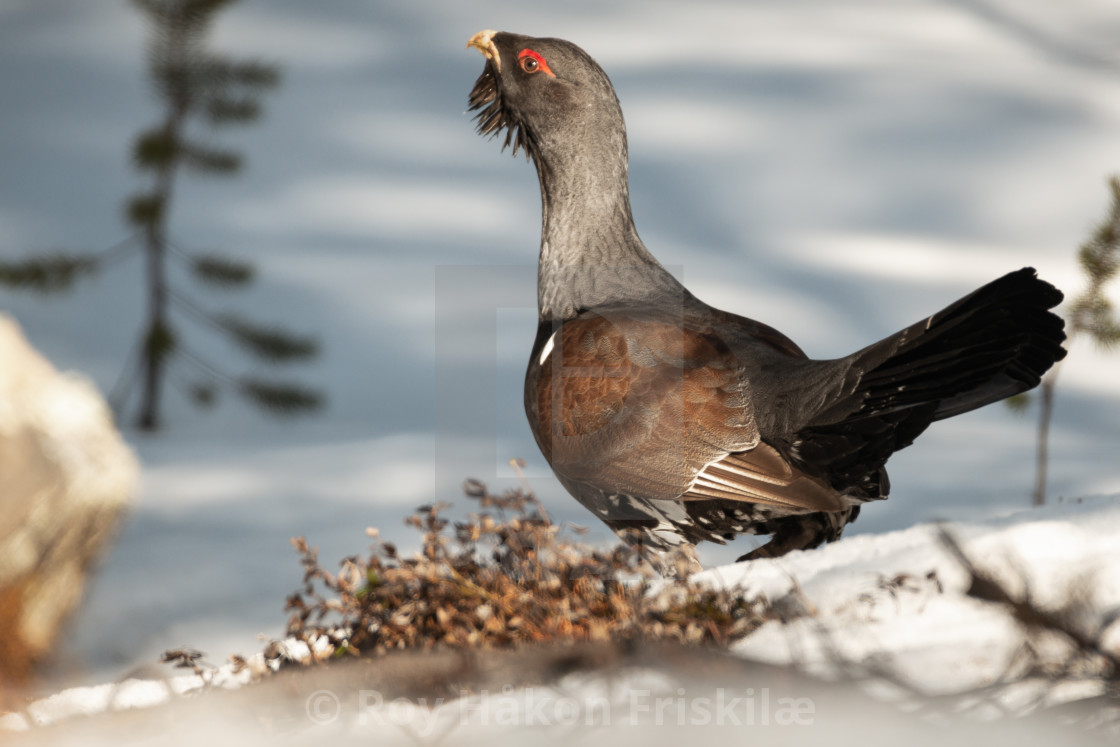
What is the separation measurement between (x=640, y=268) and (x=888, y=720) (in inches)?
81.0

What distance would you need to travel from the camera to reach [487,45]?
3.79 m

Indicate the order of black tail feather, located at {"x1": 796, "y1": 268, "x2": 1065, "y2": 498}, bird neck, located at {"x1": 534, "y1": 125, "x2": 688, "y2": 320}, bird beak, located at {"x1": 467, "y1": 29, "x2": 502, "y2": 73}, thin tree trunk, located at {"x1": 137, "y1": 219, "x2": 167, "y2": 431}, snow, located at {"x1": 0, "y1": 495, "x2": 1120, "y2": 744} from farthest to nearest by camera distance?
1. thin tree trunk, located at {"x1": 137, "y1": 219, "x2": 167, "y2": 431}
2. bird beak, located at {"x1": 467, "y1": 29, "x2": 502, "y2": 73}
3. bird neck, located at {"x1": 534, "y1": 125, "x2": 688, "y2": 320}
4. black tail feather, located at {"x1": 796, "y1": 268, "x2": 1065, "y2": 498}
5. snow, located at {"x1": 0, "y1": 495, "x2": 1120, "y2": 744}

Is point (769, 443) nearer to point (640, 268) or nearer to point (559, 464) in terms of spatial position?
point (559, 464)

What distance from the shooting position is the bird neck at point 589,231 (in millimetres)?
3590

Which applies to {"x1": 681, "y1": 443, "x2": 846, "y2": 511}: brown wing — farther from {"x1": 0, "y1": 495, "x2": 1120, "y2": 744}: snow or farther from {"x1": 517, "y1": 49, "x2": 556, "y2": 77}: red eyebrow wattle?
{"x1": 517, "y1": 49, "x2": 556, "y2": 77}: red eyebrow wattle

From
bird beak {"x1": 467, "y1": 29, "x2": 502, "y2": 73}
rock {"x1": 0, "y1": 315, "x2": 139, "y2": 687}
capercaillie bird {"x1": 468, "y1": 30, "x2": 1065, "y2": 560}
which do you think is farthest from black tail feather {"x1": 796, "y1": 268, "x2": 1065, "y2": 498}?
rock {"x1": 0, "y1": 315, "x2": 139, "y2": 687}

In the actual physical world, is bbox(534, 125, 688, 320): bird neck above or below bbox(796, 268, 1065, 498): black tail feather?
above

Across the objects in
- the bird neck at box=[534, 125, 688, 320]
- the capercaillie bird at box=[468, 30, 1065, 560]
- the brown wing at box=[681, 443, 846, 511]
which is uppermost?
the bird neck at box=[534, 125, 688, 320]

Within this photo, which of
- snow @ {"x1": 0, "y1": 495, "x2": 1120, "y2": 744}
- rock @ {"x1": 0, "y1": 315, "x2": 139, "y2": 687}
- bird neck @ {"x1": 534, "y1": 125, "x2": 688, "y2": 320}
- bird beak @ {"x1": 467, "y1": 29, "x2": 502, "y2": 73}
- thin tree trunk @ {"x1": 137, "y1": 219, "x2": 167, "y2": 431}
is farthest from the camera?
thin tree trunk @ {"x1": 137, "y1": 219, "x2": 167, "y2": 431}

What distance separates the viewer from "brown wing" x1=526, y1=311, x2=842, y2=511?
2.84 meters

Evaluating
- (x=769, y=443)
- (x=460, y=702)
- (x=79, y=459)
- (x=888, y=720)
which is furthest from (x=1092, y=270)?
(x=79, y=459)

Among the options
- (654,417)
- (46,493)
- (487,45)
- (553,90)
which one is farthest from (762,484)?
(46,493)
